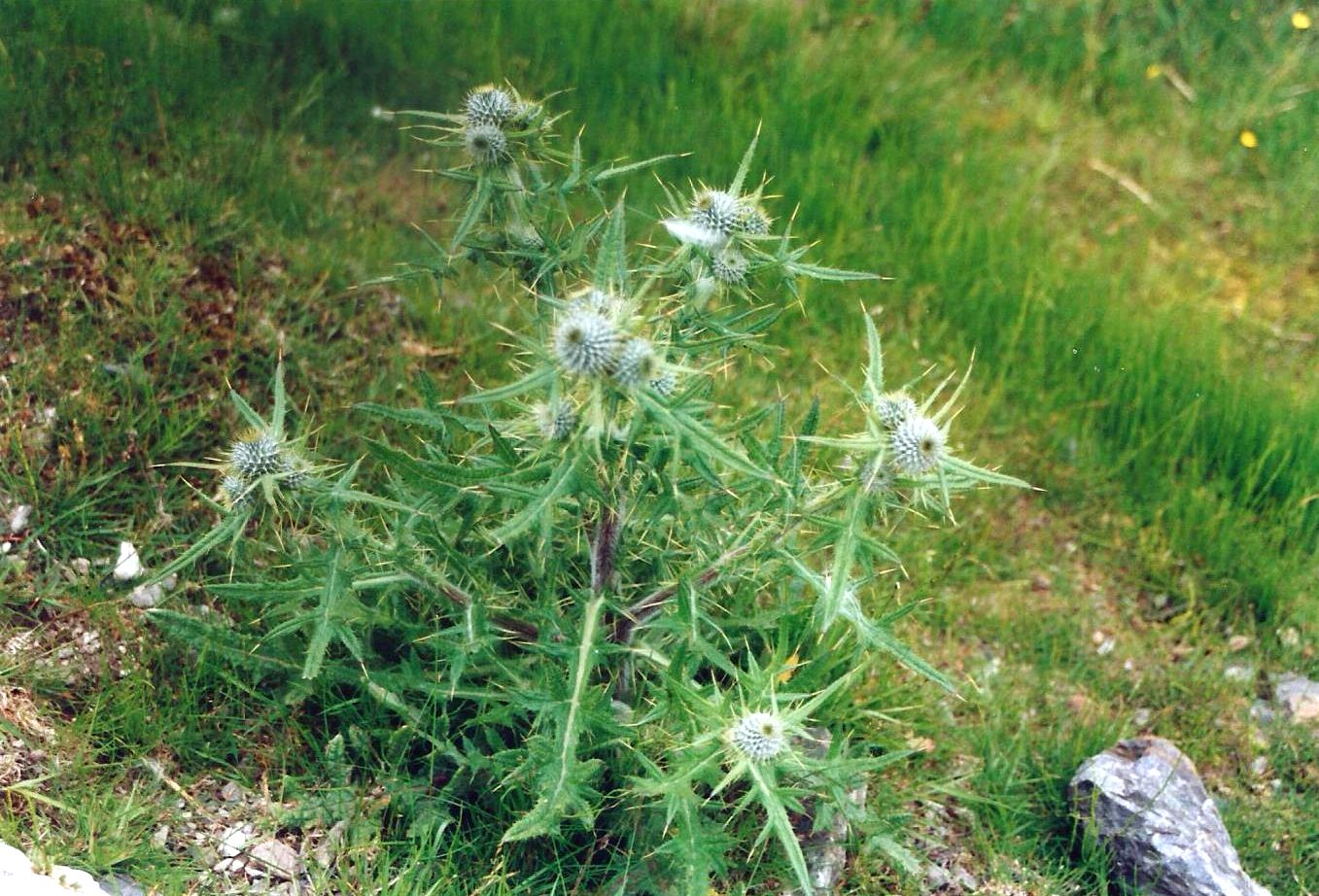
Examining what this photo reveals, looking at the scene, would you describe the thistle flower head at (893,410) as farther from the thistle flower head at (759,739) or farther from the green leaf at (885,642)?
the thistle flower head at (759,739)

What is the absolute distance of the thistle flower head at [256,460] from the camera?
260cm

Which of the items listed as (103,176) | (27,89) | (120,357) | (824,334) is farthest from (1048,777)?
(27,89)

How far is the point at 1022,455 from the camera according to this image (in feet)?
14.4

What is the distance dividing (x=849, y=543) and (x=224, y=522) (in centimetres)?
127

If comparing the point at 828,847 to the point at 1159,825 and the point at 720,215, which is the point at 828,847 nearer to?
the point at 1159,825

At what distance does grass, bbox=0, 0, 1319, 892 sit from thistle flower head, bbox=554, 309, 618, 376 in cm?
127

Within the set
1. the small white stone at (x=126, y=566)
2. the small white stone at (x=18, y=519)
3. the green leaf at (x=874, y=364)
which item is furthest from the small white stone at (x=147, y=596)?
the green leaf at (x=874, y=364)

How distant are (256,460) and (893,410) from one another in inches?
51.4

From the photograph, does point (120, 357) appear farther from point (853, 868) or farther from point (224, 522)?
point (853, 868)

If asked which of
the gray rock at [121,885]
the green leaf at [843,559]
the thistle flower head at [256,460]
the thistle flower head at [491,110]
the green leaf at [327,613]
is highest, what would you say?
the thistle flower head at [491,110]

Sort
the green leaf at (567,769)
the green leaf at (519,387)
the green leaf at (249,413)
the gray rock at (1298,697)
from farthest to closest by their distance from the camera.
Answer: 1. the gray rock at (1298,697)
2. the green leaf at (249,413)
3. the green leaf at (567,769)
4. the green leaf at (519,387)

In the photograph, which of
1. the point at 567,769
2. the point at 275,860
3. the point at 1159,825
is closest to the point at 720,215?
the point at 567,769

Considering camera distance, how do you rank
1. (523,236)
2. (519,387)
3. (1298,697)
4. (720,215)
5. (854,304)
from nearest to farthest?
(519,387)
(720,215)
(523,236)
(1298,697)
(854,304)

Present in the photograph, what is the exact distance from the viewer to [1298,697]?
12.5ft
